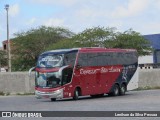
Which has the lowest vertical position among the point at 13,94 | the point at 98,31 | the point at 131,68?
the point at 13,94

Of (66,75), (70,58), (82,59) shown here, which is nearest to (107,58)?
(82,59)

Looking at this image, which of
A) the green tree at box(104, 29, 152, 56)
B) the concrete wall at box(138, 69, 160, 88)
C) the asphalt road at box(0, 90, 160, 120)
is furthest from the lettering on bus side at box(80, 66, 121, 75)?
the green tree at box(104, 29, 152, 56)

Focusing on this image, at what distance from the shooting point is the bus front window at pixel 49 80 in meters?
29.1

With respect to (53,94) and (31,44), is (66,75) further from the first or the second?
(31,44)

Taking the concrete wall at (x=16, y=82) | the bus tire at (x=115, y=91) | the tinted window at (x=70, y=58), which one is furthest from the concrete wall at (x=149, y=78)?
the tinted window at (x=70, y=58)

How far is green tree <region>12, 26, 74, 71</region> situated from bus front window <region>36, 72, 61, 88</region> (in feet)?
163

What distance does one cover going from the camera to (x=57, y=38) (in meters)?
82.6

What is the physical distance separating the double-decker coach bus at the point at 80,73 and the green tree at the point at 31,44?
4654 centimetres

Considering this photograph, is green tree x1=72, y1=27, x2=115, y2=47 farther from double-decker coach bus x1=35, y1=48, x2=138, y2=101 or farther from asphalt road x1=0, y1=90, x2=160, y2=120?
asphalt road x1=0, y1=90, x2=160, y2=120

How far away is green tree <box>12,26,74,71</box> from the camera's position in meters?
80.2

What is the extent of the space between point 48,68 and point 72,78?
5.43 feet

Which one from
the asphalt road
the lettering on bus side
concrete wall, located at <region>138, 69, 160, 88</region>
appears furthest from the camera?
concrete wall, located at <region>138, 69, 160, 88</region>

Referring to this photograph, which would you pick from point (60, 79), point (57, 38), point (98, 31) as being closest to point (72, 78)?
point (60, 79)

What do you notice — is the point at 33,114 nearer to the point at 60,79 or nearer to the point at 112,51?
the point at 60,79
